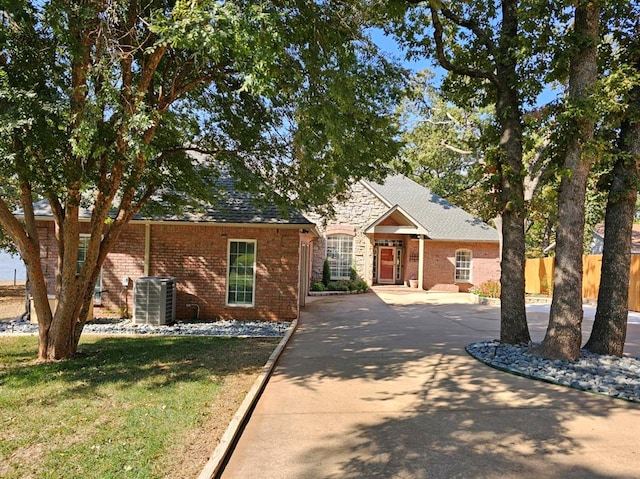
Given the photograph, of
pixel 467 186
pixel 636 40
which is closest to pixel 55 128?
pixel 636 40

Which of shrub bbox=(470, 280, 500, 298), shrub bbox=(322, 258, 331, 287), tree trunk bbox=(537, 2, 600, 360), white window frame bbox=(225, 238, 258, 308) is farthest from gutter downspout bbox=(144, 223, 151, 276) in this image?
shrub bbox=(470, 280, 500, 298)

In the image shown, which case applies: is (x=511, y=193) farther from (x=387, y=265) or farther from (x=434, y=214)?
(x=387, y=265)

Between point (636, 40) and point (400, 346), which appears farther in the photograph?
point (400, 346)

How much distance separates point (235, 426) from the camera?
15.0 feet

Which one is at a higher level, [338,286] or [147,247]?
[147,247]

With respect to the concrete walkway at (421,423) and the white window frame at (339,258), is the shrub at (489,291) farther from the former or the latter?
the concrete walkway at (421,423)

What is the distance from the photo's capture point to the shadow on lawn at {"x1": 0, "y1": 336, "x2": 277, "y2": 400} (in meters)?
6.27

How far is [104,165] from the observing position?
7.25 meters

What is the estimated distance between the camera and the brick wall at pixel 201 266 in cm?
1255

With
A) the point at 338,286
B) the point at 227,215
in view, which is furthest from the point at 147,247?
the point at 338,286

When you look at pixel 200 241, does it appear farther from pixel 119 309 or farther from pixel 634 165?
pixel 634 165

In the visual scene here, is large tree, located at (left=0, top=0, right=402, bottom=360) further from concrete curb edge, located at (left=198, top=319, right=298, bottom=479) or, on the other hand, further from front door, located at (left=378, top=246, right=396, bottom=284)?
front door, located at (left=378, top=246, right=396, bottom=284)

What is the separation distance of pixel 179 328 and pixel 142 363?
3.82m

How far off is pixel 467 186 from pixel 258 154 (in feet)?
82.2
